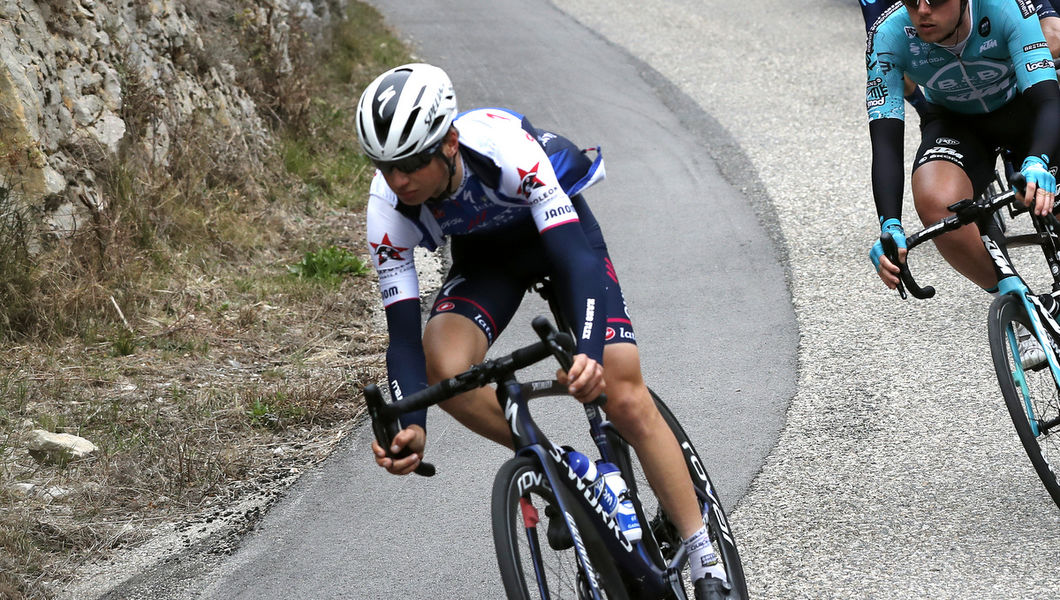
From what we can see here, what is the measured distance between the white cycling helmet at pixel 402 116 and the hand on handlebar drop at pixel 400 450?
823 millimetres

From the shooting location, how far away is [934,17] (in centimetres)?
460

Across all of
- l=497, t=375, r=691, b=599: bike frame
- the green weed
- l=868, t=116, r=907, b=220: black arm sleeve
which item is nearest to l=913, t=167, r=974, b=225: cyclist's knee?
l=868, t=116, r=907, b=220: black arm sleeve

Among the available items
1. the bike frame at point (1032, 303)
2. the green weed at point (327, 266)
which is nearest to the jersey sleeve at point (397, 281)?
the bike frame at point (1032, 303)

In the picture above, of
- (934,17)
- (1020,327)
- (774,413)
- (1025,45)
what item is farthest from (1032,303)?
(774,413)

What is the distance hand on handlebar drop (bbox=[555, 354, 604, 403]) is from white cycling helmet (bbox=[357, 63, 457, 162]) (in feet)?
2.71

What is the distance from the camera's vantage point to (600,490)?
3.38m

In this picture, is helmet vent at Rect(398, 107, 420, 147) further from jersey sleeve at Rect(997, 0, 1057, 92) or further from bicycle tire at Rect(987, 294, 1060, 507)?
jersey sleeve at Rect(997, 0, 1057, 92)

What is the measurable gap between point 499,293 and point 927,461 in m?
2.35

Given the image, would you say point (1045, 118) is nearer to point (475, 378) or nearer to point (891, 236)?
point (891, 236)

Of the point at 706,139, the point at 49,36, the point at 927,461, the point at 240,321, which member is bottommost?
the point at 706,139

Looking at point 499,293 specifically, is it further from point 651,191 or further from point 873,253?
point 651,191

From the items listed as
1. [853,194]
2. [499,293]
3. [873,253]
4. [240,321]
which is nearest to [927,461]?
[873,253]

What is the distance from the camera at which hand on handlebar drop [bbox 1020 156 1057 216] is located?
425 cm

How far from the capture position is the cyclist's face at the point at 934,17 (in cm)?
458
